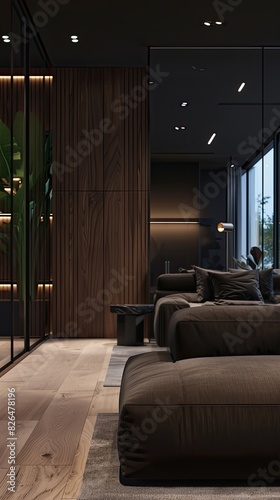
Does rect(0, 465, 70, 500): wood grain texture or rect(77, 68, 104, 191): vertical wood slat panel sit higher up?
rect(77, 68, 104, 191): vertical wood slat panel

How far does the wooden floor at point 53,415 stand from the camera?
2.46 metres

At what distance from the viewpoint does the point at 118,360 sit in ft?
18.1

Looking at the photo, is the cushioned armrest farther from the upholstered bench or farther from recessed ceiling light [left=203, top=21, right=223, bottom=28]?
the upholstered bench

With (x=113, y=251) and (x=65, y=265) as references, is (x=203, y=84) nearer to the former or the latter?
(x=113, y=251)

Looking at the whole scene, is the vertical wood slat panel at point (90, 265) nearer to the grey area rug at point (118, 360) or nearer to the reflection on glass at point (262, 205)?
the grey area rug at point (118, 360)

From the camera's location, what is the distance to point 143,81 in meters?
7.14

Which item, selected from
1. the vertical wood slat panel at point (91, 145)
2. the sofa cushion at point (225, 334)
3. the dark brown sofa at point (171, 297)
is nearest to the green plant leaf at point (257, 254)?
the dark brown sofa at point (171, 297)

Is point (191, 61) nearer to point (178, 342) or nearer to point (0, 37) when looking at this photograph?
point (0, 37)

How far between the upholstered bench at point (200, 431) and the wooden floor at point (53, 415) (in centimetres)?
31

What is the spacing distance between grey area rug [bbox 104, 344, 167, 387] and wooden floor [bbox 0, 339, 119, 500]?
64mm

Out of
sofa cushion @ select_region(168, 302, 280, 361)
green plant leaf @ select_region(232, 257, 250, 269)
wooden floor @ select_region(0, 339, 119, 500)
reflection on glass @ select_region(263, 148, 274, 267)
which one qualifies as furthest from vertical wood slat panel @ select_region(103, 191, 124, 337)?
sofa cushion @ select_region(168, 302, 280, 361)

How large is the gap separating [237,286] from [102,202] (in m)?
1.92

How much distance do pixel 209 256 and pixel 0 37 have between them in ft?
10.2

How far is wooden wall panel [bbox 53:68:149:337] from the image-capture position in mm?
7137
